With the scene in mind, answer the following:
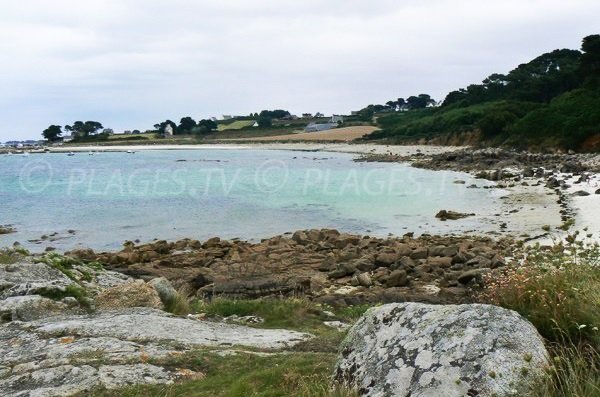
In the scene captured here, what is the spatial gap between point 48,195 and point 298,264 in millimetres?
41449

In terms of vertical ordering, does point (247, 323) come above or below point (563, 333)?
below

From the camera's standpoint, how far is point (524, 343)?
3982mm

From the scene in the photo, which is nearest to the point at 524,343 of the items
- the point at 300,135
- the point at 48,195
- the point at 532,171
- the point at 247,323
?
the point at 247,323

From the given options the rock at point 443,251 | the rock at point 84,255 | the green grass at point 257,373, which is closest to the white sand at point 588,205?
the rock at point 443,251

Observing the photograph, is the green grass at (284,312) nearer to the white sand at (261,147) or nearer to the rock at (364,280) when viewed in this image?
the rock at (364,280)

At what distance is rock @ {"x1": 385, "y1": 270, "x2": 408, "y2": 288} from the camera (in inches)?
611

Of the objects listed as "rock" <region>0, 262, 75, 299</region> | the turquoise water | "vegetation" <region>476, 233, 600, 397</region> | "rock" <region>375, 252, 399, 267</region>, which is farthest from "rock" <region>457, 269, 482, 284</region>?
the turquoise water

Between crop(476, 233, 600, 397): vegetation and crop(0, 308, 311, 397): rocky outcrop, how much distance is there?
125 inches

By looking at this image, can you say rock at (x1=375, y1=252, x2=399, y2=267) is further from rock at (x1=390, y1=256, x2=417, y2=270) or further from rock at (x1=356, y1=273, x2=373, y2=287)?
rock at (x1=356, y1=273, x2=373, y2=287)

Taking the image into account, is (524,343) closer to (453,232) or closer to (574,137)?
(453,232)

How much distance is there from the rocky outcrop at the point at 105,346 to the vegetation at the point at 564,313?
3.17m

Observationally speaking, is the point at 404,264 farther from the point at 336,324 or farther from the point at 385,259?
the point at 336,324

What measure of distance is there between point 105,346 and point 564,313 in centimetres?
488

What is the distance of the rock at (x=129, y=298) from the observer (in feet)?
30.2
